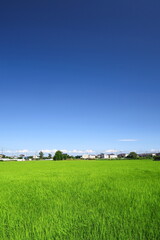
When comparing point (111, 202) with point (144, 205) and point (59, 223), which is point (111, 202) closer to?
point (144, 205)

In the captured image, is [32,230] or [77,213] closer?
[32,230]

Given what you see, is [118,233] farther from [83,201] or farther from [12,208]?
[12,208]

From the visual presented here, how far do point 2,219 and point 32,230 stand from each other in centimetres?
96

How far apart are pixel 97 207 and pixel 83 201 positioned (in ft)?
2.17

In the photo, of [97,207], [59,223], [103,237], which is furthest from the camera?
[97,207]

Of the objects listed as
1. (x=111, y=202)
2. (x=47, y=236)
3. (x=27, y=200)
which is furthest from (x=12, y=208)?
(x=111, y=202)

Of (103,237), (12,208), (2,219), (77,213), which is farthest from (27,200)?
(103,237)

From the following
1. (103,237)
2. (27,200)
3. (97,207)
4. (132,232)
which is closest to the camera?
(103,237)

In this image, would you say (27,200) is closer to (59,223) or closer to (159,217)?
(59,223)

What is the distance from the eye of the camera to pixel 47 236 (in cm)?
255

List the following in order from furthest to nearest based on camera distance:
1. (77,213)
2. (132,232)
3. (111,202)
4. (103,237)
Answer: (111,202)
(77,213)
(132,232)
(103,237)

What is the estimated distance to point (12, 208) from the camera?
4.09 meters

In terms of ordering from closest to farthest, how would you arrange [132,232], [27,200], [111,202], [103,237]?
[103,237]
[132,232]
[111,202]
[27,200]

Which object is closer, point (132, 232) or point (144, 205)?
point (132, 232)
